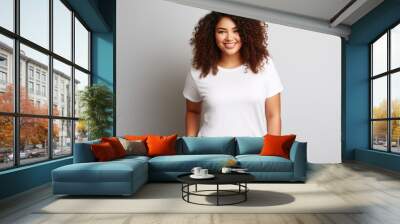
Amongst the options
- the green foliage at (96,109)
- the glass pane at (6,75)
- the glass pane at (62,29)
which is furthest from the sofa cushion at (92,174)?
the green foliage at (96,109)

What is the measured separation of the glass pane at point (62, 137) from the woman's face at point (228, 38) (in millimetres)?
3148

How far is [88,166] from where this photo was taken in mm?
4980

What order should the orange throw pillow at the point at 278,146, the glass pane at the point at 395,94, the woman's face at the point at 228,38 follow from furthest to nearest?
the glass pane at the point at 395,94 → the woman's face at the point at 228,38 → the orange throw pillow at the point at 278,146

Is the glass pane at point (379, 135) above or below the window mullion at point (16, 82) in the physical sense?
below

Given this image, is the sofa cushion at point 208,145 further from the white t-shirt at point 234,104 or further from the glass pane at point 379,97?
the glass pane at point 379,97

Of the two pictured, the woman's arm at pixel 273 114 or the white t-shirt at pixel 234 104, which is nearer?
the white t-shirt at pixel 234 104

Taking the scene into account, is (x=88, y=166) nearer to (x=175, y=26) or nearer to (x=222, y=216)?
(x=222, y=216)

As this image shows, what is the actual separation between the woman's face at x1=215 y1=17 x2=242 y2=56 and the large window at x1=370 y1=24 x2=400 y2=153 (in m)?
3.21

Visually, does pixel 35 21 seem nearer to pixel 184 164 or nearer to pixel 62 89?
pixel 62 89

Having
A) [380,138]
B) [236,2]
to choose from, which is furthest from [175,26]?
[380,138]

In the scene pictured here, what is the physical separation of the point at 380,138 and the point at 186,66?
4540 mm

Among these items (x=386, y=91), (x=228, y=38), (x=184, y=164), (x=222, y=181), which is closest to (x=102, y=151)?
(x=184, y=164)

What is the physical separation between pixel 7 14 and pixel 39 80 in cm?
125

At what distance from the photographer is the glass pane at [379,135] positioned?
8.62 meters
